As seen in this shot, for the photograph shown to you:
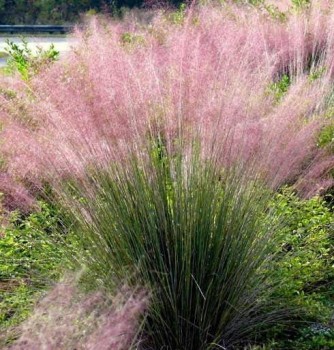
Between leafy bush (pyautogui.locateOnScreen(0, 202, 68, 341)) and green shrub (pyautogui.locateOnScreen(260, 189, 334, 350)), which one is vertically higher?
leafy bush (pyautogui.locateOnScreen(0, 202, 68, 341))

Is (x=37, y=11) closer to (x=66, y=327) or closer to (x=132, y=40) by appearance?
(x=132, y=40)

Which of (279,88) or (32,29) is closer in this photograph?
(279,88)

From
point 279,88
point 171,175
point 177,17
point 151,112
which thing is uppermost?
point 151,112

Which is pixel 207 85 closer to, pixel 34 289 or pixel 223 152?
pixel 223 152

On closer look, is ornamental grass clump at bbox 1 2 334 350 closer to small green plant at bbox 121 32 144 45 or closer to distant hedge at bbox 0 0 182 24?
small green plant at bbox 121 32 144 45

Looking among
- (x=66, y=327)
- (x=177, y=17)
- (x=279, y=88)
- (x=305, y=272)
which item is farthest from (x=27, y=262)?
(x=177, y=17)

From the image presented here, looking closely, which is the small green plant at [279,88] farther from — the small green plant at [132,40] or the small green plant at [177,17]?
the small green plant at [177,17]

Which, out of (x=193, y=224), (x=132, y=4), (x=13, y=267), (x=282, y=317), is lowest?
(x=132, y=4)

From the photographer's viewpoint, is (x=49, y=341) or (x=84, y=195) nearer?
(x=49, y=341)

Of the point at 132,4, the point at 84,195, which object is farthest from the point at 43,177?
the point at 132,4

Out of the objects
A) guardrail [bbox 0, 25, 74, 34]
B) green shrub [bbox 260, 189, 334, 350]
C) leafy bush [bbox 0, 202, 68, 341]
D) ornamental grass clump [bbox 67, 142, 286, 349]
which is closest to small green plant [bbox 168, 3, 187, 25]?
green shrub [bbox 260, 189, 334, 350]

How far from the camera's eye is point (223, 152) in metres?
3.51

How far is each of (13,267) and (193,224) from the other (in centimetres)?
106

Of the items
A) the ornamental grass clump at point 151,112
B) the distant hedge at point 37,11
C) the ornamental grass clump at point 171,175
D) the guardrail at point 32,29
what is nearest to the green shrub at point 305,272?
the ornamental grass clump at point 171,175
